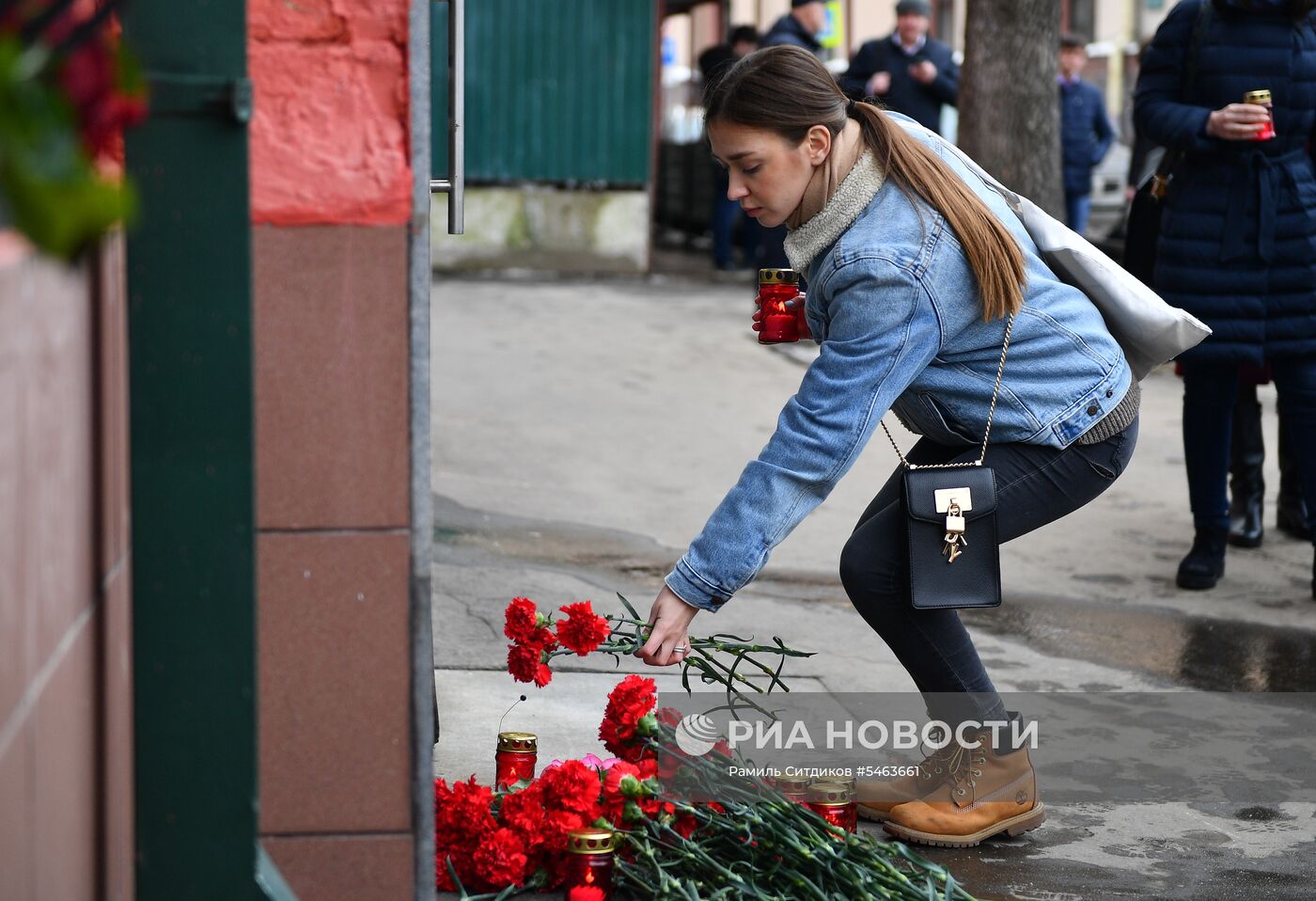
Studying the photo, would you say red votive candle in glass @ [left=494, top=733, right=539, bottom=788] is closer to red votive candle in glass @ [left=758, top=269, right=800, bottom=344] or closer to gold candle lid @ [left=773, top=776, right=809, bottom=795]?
gold candle lid @ [left=773, top=776, right=809, bottom=795]

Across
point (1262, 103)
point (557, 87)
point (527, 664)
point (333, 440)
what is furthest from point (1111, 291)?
point (557, 87)

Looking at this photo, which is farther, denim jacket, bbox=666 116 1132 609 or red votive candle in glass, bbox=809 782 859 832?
red votive candle in glass, bbox=809 782 859 832

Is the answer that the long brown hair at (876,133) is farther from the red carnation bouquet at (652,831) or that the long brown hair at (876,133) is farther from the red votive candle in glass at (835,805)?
the red votive candle in glass at (835,805)

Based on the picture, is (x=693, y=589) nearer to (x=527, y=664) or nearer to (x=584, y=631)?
(x=584, y=631)

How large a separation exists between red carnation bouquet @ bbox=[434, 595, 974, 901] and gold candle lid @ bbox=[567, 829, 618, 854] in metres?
0.02

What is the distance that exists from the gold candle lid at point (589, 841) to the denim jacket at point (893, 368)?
404 mm

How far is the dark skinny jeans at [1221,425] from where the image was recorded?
4.91 metres

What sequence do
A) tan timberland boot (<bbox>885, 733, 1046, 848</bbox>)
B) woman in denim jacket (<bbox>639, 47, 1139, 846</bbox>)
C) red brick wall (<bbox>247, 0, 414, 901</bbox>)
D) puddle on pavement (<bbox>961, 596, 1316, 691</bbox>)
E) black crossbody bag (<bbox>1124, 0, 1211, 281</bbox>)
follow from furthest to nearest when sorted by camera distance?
black crossbody bag (<bbox>1124, 0, 1211, 281</bbox>) < puddle on pavement (<bbox>961, 596, 1316, 691</bbox>) < tan timberland boot (<bbox>885, 733, 1046, 848</bbox>) < woman in denim jacket (<bbox>639, 47, 1139, 846</bbox>) < red brick wall (<bbox>247, 0, 414, 901</bbox>)

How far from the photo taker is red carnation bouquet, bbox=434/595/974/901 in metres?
2.65

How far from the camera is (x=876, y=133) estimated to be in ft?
9.65

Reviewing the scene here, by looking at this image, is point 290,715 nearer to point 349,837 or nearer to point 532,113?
point 349,837

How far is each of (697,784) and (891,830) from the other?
0.54m

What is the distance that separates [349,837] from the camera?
2250 mm

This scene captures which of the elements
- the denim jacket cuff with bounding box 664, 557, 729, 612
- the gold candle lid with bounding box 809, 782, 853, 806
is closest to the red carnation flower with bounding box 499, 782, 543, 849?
the denim jacket cuff with bounding box 664, 557, 729, 612
